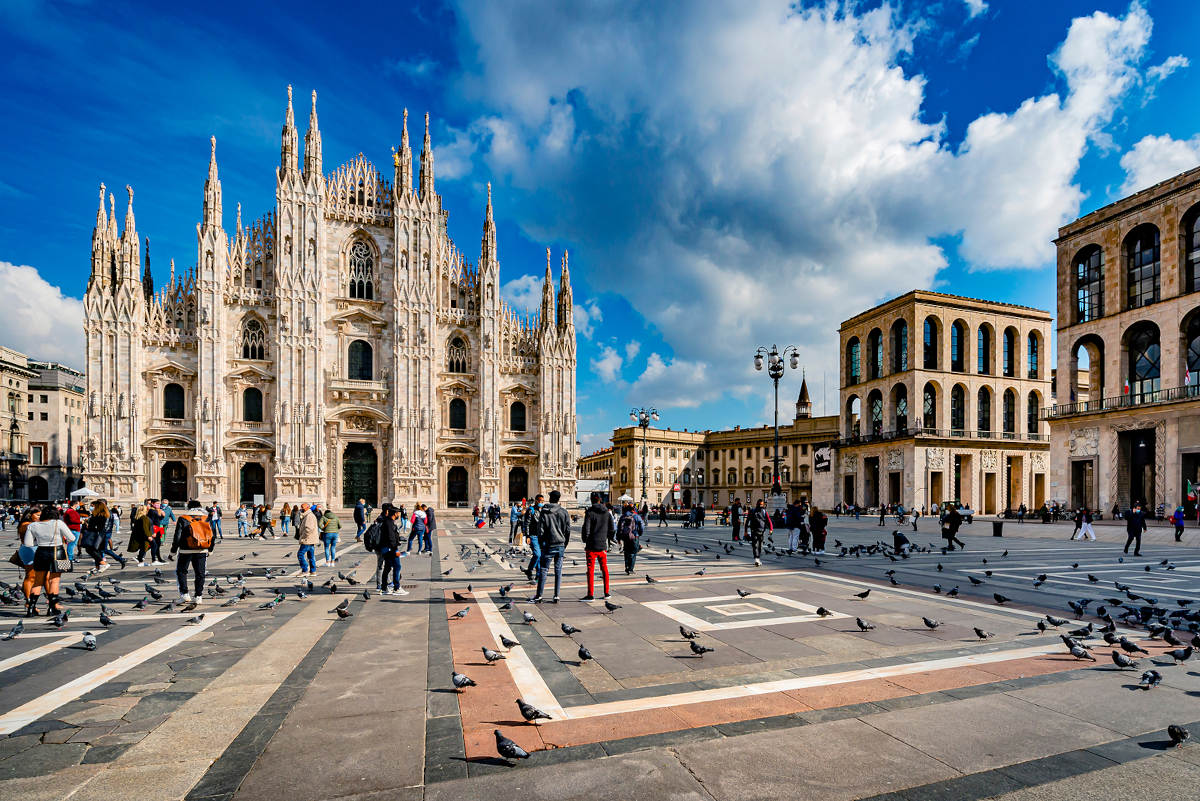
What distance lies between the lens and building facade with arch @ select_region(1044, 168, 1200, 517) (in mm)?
35438

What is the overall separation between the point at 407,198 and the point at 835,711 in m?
45.9

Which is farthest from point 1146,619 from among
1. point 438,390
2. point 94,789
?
point 438,390

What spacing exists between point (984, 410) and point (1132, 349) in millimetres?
15861

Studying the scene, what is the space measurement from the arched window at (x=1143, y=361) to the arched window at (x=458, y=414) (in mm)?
42389

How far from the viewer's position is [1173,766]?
4.54 metres

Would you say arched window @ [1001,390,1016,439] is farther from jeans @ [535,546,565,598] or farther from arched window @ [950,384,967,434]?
jeans @ [535,546,565,598]

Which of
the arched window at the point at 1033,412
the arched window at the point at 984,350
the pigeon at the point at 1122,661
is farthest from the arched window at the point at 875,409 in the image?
the pigeon at the point at 1122,661

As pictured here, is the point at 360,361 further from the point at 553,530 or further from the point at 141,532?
the point at 553,530

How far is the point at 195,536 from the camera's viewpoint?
420 inches

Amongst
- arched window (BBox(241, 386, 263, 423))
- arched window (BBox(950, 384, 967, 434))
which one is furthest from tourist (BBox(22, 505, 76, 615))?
arched window (BBox(950, 384, 967, 434))

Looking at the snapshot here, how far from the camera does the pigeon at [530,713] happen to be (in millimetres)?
5145

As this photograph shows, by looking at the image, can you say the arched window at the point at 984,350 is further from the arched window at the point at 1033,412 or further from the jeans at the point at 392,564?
the jeans at the point at 392,564

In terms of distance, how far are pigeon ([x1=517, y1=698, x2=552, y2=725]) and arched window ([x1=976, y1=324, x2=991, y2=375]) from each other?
5967cm

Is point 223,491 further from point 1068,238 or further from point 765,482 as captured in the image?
point 765,482
